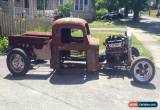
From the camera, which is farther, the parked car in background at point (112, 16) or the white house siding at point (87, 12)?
the parked car in background at point (112, 16)

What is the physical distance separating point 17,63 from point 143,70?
12.7 feet

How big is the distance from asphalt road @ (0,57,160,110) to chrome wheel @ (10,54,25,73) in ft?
1.01

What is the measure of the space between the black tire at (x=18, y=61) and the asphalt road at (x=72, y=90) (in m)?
0.22

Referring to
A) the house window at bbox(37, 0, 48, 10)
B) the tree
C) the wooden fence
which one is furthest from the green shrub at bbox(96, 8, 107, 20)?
the wooden fence

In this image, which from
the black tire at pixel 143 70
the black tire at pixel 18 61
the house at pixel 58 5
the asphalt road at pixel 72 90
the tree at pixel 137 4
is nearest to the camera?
the asphalt road at pixel 72 90

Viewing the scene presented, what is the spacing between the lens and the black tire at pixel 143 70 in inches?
410

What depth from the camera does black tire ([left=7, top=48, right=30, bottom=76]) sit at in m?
11.0

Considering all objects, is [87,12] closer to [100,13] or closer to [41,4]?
[100,13]

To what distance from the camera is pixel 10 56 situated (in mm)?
11141

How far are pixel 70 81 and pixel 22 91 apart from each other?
173cm

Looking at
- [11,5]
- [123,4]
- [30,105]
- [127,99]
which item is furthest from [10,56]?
[123,4]

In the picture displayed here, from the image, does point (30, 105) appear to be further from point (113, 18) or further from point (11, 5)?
point (113, 18)

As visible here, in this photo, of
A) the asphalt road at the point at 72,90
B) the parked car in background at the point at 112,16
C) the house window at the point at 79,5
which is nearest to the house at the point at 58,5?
the house window at the point at 79,5

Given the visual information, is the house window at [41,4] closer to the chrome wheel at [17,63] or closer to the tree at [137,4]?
the tree at [137,4]
